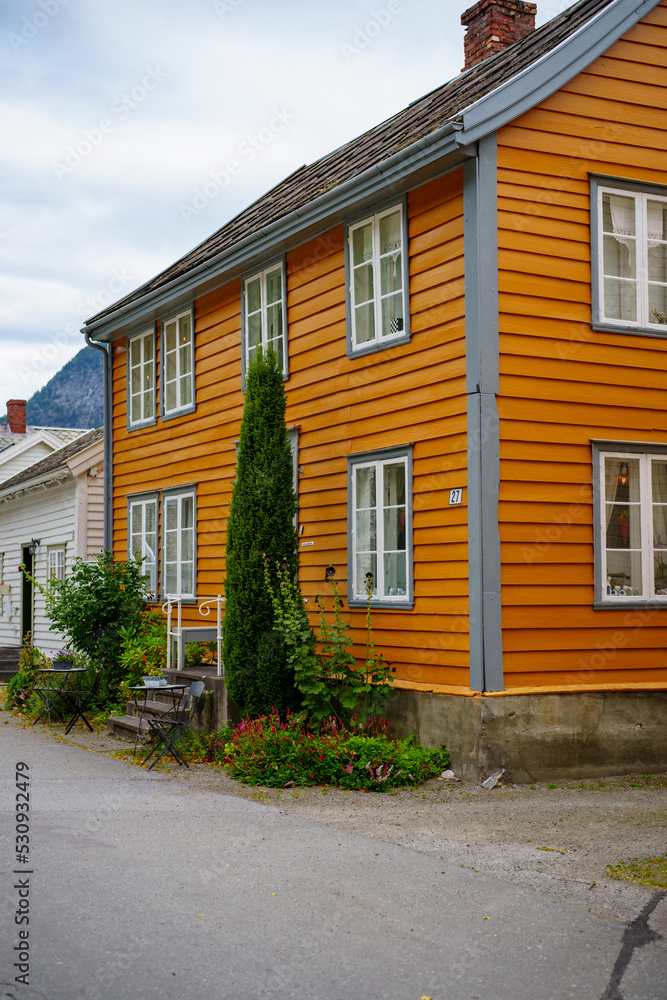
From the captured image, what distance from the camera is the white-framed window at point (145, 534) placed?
1684 cm

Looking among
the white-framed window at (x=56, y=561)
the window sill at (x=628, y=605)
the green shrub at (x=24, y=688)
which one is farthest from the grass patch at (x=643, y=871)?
the white-framed window at (x=56, y=561)

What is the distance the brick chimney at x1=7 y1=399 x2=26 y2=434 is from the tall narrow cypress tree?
28.3m

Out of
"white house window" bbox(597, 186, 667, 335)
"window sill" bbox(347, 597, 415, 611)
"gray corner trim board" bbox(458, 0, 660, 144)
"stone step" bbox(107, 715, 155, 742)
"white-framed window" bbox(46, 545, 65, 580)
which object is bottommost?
"stone step" bbox(107, 715, 155, 742)

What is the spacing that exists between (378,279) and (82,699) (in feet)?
24.2

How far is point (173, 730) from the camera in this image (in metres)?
11.1

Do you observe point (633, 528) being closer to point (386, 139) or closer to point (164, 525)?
point (386, 139)

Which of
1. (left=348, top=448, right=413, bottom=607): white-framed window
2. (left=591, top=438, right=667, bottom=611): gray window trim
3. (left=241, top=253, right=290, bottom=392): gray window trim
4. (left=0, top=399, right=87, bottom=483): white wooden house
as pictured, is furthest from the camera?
(left=0, top=399, right=87, bottom=483): white wooden house

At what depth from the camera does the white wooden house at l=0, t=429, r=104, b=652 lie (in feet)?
68.1

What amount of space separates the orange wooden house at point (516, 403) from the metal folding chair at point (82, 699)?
3.66m

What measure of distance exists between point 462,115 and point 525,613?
15.7 ft

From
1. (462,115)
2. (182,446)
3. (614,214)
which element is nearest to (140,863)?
(462,115)

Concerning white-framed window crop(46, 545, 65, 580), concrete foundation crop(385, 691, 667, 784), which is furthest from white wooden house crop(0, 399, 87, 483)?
concrete foundation crop(385, 691, 667, 784)

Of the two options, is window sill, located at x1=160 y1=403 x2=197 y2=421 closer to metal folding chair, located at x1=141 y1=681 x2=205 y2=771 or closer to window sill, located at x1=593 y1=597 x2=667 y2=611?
metal folding chair, located at x1=141 y1=681 x2=205 y2=771

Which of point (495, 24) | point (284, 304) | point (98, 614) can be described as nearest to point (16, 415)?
point (98, 614)
